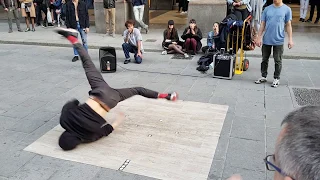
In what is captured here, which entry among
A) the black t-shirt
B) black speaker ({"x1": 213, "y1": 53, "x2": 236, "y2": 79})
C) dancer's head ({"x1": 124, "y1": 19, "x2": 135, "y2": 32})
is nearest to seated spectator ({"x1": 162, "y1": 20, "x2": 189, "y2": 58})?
dancer's head ({"x1": 124, "y1": 19, "x2": 135, "y2": 32})

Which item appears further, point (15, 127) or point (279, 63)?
point (279, 63)

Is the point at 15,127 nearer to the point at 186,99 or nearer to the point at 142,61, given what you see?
the point at 186,99

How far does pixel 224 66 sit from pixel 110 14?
608cm

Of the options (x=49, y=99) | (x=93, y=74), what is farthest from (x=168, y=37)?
(x=93, y=74)

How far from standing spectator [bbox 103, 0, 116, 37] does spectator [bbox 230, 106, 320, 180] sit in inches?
428

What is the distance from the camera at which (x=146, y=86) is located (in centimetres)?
670

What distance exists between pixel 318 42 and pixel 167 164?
322 inches

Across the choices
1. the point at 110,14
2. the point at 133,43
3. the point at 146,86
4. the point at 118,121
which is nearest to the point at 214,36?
the point at 133,43

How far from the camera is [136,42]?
8.46m

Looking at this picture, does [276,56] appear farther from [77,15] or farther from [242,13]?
[77,15]

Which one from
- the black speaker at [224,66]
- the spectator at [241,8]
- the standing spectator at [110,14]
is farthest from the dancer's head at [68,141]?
the standing spectator at [110,14]

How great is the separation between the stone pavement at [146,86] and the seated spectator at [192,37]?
1.15 ft

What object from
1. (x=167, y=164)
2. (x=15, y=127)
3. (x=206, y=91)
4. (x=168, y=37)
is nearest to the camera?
(x=167, y=164)

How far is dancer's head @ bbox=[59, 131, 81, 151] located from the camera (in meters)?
4.11
